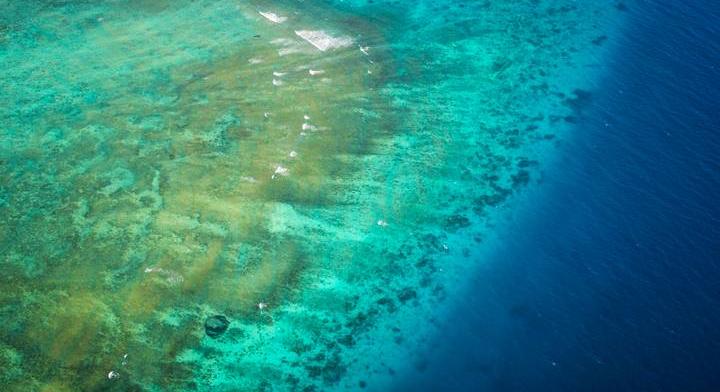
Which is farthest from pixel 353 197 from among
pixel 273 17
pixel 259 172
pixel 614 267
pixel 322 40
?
pixel 273 17

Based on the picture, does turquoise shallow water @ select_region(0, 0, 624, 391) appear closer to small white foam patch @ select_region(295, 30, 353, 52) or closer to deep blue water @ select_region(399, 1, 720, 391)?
small white foam patch @ select_region(295, 30, 353, 52)

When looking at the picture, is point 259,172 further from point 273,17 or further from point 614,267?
point 614,267

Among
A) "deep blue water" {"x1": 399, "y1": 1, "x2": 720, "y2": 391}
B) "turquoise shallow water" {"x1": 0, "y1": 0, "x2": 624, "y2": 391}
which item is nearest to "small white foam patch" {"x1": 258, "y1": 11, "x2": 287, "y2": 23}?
"turquoise shallow water" {"x1": 0, "y1": 0, "x2": 624, "y2": 391}

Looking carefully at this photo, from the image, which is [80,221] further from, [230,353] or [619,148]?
[619,148]

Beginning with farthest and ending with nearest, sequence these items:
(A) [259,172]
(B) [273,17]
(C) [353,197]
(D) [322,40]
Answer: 1. (B) [273,17]
2. (D) [322,40]
3. (A) [259,172]
4. (C) [353,197]

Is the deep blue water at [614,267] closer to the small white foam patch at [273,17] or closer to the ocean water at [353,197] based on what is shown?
the ocean water at [353,197]
